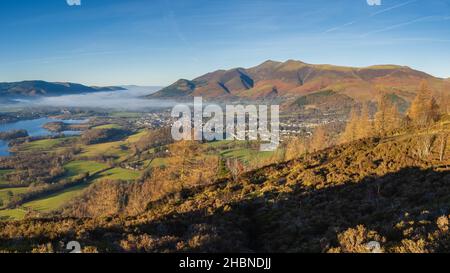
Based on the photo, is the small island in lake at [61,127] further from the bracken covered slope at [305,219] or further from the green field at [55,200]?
the bracken covered slope at [305,219]

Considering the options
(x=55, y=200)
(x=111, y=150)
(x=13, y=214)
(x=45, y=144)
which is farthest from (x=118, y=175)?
(x=45, y=144)

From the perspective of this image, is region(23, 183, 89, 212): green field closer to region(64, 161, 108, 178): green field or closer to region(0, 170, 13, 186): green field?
region(64, 161, 108, 178): green field

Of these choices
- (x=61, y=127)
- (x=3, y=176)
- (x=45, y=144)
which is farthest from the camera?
(x=61, y=127)

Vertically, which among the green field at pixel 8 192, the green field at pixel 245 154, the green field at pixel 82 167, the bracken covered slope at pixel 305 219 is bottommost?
the green field at pixel 8 192

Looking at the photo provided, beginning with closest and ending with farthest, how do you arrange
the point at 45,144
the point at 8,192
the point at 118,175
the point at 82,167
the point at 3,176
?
the point at 8,192 → the point at 118,175 → the point at 3,176 → the point at 82,167 → the point at 45,144

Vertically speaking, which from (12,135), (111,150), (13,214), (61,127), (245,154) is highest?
(61,127)

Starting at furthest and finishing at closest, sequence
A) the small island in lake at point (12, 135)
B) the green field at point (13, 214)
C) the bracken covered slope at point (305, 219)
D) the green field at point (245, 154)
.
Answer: the small island in lake at point (12, 135), the green field at point (245, 154), the green field at point (13, 214), the bracken covered slope at point (305, 219)

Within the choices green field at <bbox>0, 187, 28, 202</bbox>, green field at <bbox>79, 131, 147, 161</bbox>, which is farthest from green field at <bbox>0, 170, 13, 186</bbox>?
green field at <bbox>79, 131, 147, 161</bbox>

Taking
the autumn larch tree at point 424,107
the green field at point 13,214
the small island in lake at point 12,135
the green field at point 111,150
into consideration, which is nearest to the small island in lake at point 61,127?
the small island in lake at point 12,135

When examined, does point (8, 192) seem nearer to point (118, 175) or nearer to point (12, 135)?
point (118, 175)

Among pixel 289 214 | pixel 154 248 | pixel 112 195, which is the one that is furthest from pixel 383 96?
pixel 154 248

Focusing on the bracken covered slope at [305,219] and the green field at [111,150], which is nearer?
the bracken covered slope at [305,219]

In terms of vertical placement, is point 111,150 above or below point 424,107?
below
